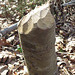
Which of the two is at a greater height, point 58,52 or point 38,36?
point 38,36

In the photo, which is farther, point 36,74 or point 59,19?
point 59,19

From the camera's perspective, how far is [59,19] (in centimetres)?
308

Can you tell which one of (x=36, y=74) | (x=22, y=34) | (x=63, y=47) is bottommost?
(x=63, y=47)

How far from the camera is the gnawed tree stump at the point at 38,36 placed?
76 centimetres

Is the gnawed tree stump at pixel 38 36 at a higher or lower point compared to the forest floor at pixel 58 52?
higher

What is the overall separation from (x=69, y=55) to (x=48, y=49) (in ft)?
4.67

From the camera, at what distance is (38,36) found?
76 cm

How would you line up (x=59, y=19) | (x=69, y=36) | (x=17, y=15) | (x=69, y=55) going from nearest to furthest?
(x=69, y=55) → (x=69, y=36) → (x=59, y=19) → (x=17, y=15)

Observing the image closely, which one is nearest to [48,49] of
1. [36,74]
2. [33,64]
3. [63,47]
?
[33,64]

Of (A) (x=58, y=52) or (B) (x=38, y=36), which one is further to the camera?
(A) (x=58, y=52)

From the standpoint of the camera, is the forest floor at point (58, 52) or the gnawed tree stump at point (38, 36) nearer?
the gnawed tree stump at point (38, 36)

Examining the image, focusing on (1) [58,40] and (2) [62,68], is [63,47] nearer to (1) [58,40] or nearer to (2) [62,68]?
(1) [58,40]

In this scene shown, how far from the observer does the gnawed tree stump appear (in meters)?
0.76

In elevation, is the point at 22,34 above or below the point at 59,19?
above
